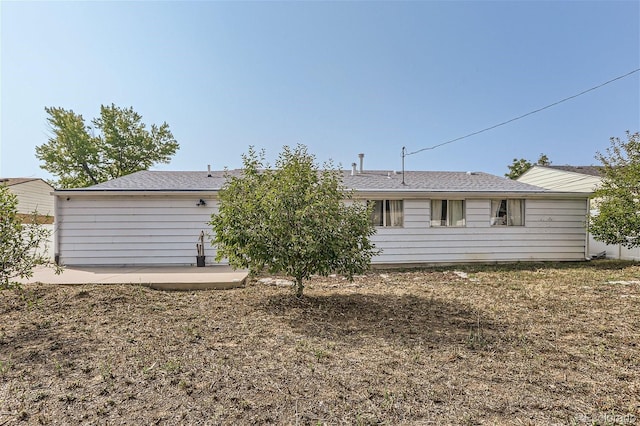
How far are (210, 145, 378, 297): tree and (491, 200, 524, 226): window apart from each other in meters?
6.46

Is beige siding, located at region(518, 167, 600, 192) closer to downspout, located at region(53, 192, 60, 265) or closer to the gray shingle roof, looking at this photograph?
the gray shingle roof

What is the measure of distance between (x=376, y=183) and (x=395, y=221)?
62.2 inches

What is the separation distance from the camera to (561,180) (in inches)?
562

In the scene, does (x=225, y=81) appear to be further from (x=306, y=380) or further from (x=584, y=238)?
(x=584, y=238)

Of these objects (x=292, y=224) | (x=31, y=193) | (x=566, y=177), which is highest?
(x=566, y=177)

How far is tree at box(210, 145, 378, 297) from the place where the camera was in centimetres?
465

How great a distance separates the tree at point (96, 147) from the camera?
2422 cm

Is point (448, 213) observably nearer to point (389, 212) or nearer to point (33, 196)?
point (389, 212)

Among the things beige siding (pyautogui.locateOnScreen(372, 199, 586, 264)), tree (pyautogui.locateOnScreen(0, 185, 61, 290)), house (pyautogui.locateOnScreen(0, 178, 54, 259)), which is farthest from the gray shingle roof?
house (pyautogui.locateOnScreen(0, 178, 54, 259))

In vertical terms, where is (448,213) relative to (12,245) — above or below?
above

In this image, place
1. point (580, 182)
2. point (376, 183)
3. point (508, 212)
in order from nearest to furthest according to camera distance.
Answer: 1. point (508, 212)
2. point (376, 183)
3. point (580, 182)

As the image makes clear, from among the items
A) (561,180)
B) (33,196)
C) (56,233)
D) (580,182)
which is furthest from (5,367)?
(33,196)

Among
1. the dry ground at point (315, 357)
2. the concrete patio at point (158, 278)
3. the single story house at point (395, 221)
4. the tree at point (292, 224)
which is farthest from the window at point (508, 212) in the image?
the concrete patio at point (158, 278)

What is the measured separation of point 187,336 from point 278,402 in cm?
192
